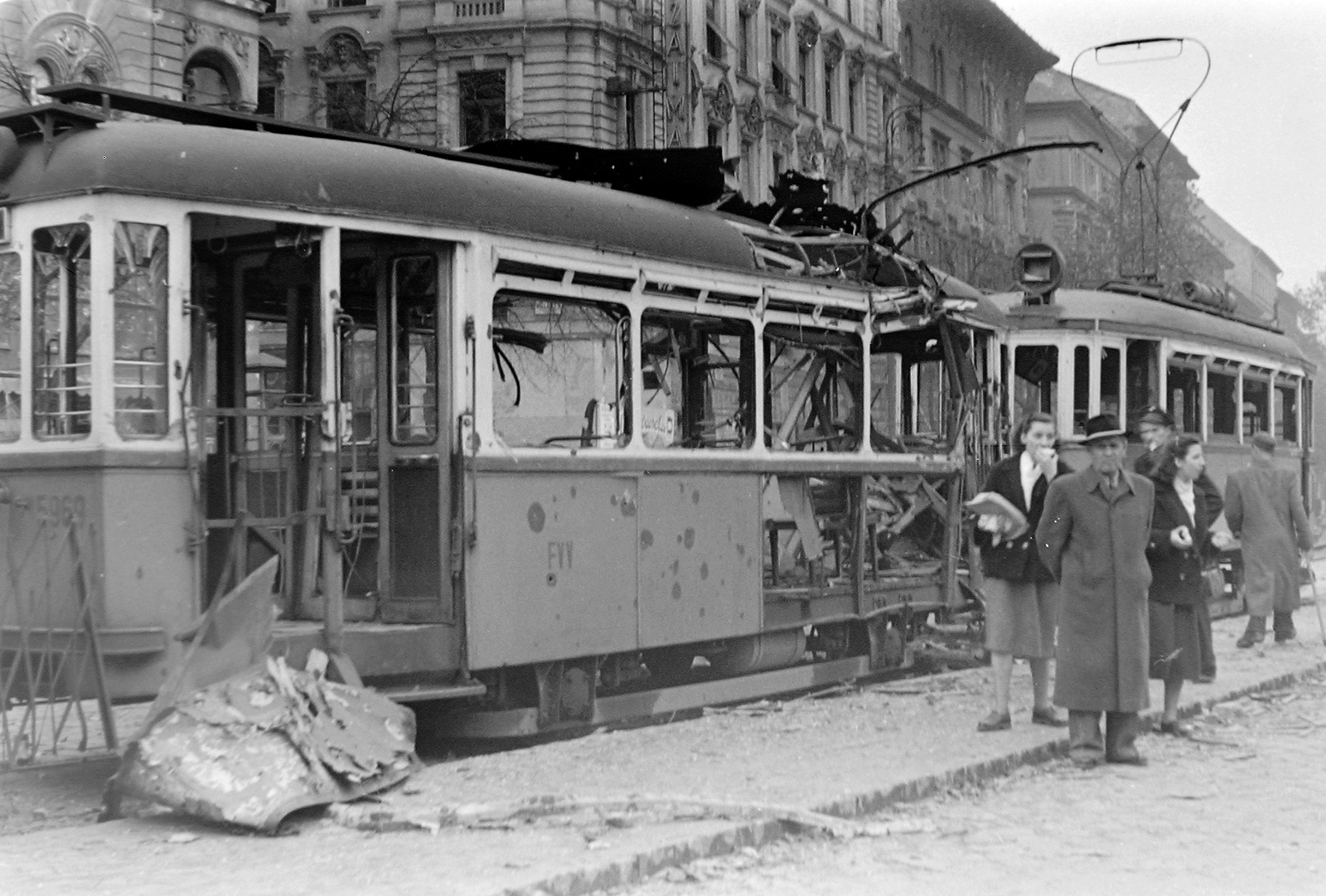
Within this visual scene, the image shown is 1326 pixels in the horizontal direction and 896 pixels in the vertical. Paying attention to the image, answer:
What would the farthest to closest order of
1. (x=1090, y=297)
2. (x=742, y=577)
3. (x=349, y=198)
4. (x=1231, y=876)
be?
(x=1090, y=297)
(x=742, y=577)
(x=349, y=198)
(x=1231, y=876)

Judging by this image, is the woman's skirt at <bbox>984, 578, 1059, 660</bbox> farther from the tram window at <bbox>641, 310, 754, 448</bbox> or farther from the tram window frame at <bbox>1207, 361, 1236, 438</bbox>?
the tram window frame at <bbox>1207, 361, 1236, 438</bbox>

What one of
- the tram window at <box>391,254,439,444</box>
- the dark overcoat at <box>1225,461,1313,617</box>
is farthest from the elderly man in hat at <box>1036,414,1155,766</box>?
the dark overcoat at <box>1225,461,1313,617</box>

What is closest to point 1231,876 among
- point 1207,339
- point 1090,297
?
point 1090,297

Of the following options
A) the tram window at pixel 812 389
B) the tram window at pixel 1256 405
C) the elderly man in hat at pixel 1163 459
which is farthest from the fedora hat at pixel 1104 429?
the tram window at pixel 1256 405

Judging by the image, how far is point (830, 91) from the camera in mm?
41969

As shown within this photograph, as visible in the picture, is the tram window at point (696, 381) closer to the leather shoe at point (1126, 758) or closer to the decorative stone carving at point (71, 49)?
the leather shoe at point (1126, 758)

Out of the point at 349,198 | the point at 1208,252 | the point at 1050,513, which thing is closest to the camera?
the point at 349,198

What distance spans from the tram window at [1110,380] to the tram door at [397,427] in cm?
1001

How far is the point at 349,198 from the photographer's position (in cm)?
851

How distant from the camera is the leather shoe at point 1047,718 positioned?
998 cm

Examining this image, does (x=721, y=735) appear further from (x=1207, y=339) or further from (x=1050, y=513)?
(x=1207, y=339)

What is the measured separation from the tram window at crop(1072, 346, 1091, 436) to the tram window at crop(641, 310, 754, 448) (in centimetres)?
715

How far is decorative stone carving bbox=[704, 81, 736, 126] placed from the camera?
36.2 meters

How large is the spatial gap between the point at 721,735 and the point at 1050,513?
2064 mm
